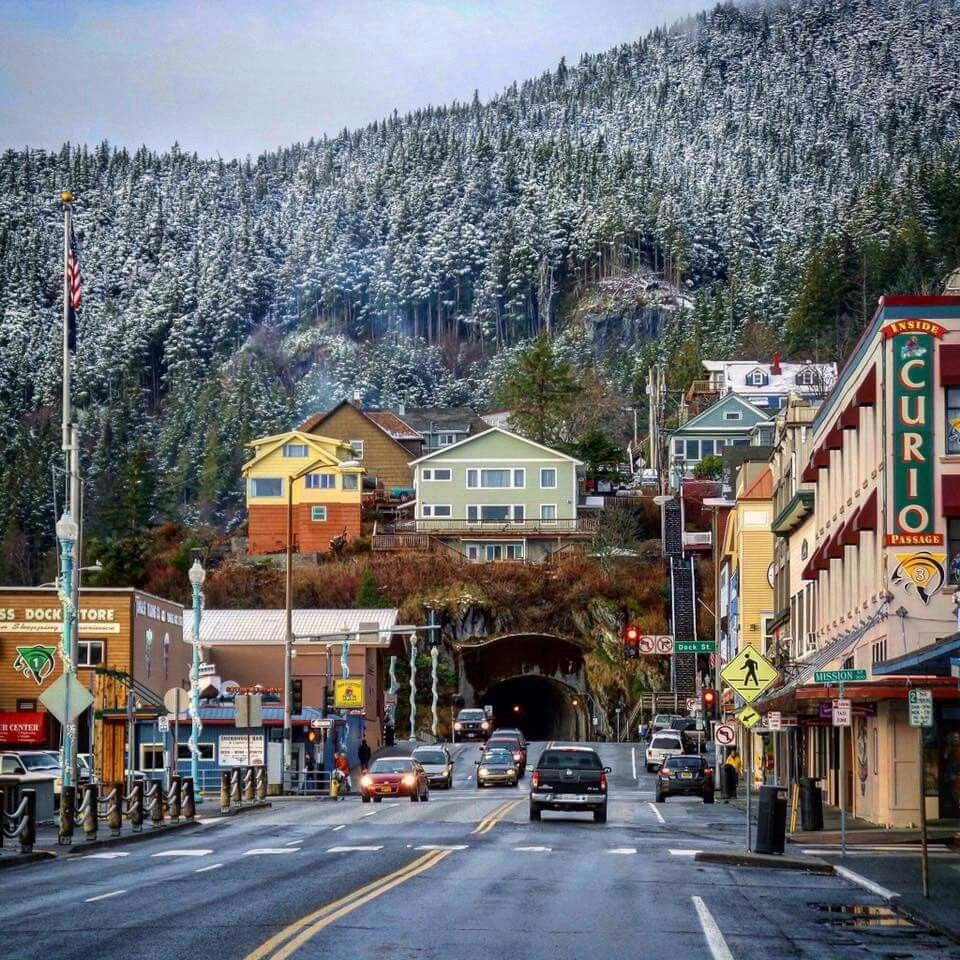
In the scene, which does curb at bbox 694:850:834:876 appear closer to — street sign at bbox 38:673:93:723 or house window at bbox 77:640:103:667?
street sign at bbox 38:673:93:723

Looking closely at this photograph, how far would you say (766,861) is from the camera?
29.0 meters

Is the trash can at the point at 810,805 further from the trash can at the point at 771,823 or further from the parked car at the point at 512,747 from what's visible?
the parked car at the point at 512,747

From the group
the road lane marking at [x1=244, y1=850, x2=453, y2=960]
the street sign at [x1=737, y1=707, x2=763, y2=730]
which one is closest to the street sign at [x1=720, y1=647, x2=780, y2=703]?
the street sign at [x1=737, y1=707, x2=763, y2=730]

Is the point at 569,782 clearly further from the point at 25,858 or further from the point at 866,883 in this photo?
the point at 866,883

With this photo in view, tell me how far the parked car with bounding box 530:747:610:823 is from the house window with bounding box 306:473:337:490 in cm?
7558

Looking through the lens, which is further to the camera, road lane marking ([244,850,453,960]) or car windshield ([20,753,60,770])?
car windshield ([20,753,60,770])

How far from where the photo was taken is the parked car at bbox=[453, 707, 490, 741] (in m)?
93.4

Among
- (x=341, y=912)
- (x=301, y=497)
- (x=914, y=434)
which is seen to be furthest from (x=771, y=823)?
(x=301, y=497)

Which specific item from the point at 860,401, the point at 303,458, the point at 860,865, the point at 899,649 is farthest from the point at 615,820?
the point at 303,458

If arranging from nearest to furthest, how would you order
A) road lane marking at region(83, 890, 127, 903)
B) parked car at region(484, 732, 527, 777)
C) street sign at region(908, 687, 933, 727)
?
road lane marking at region(83, 890, 127, 903) → street sign at region(908, 687, 933, 727) → parked car at region(484, 732, 527, 777)

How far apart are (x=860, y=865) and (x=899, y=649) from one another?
11.3 metres

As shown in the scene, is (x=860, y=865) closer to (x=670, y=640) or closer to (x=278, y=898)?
(x=278, y=898)

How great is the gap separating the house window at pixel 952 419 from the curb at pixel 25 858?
808 inches

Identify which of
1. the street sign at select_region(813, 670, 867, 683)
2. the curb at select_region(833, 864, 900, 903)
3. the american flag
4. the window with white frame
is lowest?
the window with white frame
